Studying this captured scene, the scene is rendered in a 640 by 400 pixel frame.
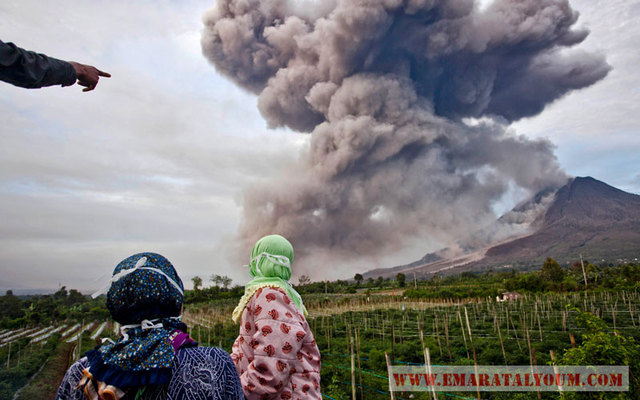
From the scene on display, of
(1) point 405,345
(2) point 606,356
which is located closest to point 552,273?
(1) point 405,345

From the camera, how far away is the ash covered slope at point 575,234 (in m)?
126

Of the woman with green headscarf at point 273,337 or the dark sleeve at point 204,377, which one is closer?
the dark sleeve at point 204,377

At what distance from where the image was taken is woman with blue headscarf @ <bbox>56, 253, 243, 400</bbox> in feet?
3.75

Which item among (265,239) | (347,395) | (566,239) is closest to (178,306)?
(265,239)

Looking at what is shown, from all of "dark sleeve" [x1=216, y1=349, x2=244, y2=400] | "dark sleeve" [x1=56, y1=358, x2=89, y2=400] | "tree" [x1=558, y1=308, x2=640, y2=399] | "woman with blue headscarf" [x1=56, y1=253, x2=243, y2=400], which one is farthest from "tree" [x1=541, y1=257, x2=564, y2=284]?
"dark sleeve" [x1=56, y1=358, x2=89, y2=400]

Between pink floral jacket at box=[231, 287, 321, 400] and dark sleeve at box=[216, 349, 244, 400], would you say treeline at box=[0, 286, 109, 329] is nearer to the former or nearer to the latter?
pink floral jacket at box=[231, 287, 321, 400]

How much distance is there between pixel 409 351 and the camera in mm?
9336

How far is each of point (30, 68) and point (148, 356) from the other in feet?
3.88

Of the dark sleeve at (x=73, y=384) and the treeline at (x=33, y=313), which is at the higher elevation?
the dark sleeve at (x=73, y=384)

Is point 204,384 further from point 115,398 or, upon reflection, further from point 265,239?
point 265,239

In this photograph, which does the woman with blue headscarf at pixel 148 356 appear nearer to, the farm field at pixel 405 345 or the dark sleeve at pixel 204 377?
the dark sleeve at pixel 204 377

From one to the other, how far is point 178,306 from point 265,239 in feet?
2.75

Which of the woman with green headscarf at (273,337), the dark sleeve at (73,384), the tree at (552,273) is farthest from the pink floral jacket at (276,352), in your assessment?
the tree at (552,273)

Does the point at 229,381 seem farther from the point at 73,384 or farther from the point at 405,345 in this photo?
the point at 405,345
